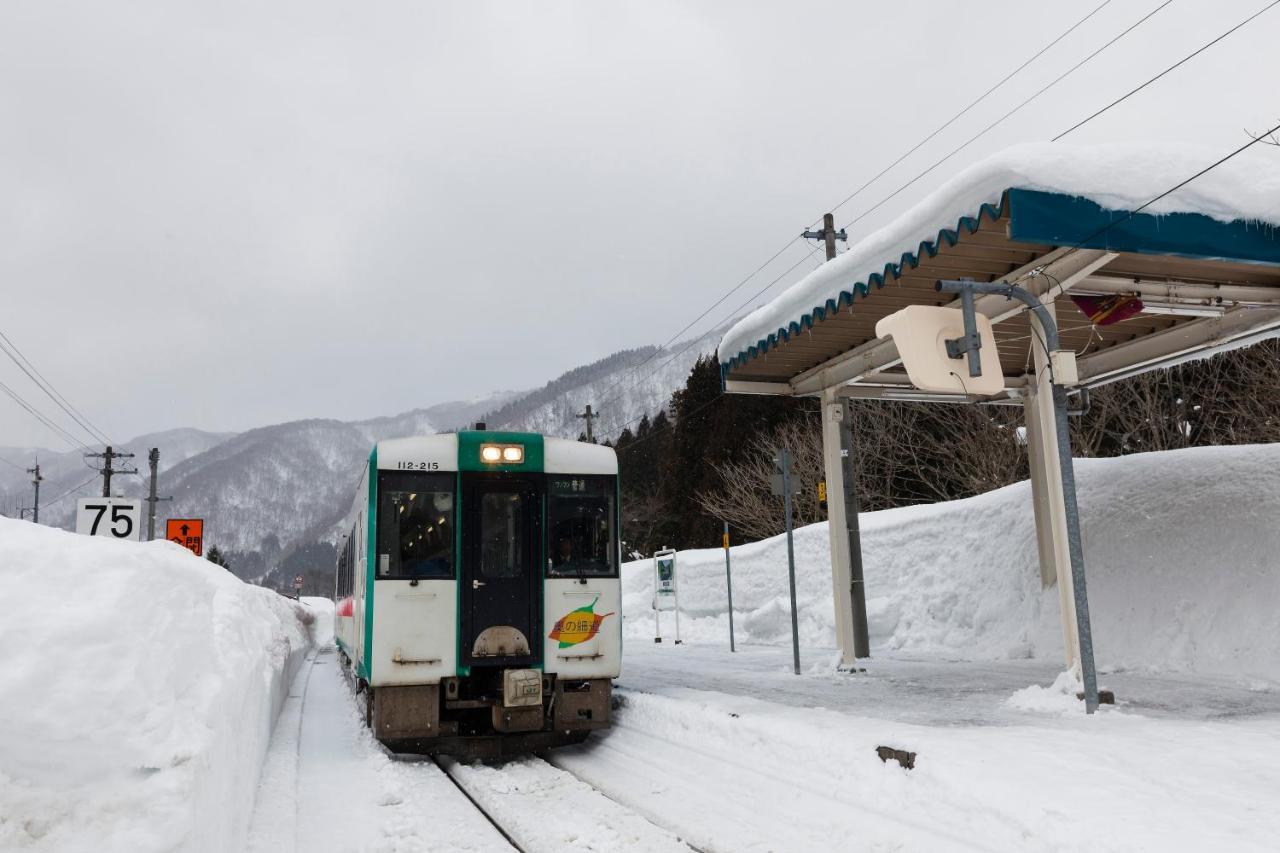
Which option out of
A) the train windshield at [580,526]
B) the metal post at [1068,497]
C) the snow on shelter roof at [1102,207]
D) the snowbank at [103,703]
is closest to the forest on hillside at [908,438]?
the metal post at [1068,497]

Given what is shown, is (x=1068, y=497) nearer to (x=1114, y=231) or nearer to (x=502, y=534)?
(x=1114, y=231)

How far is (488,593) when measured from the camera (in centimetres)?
923

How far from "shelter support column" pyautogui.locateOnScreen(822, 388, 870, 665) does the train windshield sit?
12.9 ft

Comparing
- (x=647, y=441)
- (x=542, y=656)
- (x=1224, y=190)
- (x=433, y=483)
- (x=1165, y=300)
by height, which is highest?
(x=647, y=441)

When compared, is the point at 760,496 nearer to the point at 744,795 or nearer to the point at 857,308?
the point at 857,308

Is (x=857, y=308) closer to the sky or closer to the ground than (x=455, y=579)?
closer to the sky

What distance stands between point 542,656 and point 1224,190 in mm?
7513

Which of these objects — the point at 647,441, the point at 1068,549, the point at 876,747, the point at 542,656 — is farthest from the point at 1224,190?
the point at 647,441

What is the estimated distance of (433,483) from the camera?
934 cm

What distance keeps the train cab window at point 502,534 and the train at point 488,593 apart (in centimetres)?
1

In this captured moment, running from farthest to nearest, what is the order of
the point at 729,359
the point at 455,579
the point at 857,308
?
the point at 729,359
the point at 857,308
the point at 455,579

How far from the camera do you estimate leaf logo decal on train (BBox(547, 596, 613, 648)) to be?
932 centimetres

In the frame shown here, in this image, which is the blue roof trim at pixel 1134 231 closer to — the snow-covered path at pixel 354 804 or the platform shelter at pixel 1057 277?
the platform shelter at pixel 1057 277

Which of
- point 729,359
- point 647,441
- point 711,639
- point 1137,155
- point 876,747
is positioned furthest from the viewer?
point 647,441
